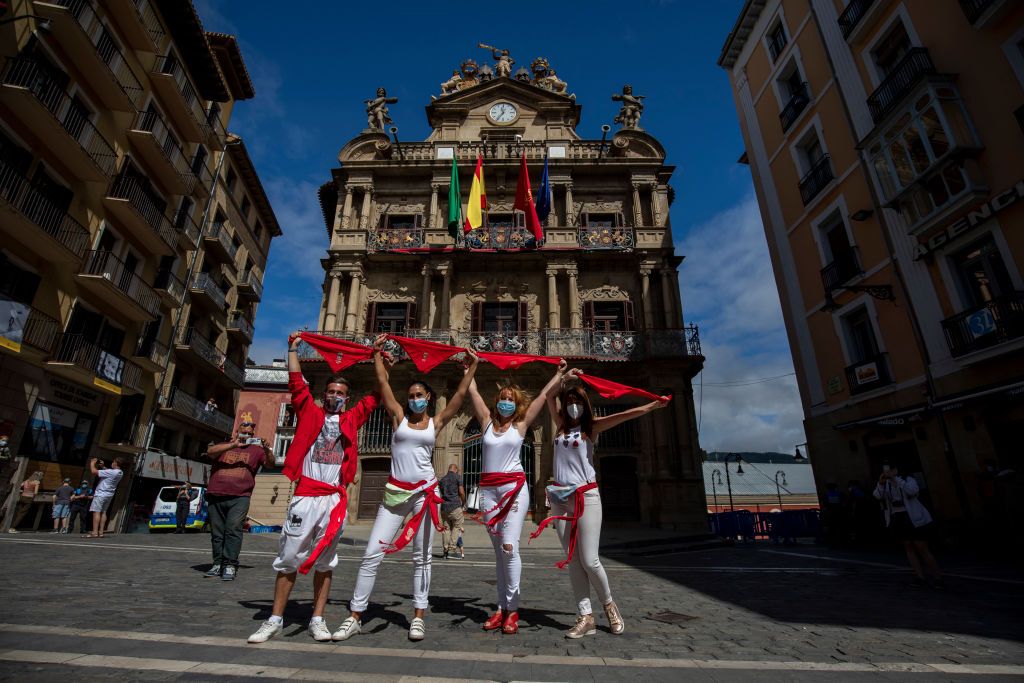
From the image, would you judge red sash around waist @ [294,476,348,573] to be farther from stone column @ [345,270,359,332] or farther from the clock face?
the clock face

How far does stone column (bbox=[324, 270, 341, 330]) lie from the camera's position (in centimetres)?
2030

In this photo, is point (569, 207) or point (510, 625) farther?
point (569, 207)

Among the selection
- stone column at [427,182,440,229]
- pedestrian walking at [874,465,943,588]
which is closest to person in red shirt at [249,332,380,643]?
pedestrian walking at [874,465,943,588]

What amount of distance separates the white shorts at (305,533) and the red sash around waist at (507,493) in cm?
120

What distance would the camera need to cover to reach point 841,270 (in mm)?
15695

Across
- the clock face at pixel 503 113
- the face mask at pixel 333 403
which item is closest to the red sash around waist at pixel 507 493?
the face mask at pixel 333 403

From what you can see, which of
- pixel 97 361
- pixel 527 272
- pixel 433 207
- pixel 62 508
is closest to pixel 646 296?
pixel 527 272

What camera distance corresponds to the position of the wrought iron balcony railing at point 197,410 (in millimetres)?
20461

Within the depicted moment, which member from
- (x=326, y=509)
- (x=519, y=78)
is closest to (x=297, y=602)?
(x=326, y=509)

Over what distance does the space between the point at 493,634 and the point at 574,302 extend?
668 inches

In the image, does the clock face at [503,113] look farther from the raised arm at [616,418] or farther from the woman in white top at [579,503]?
the woman in white top at [579,503]

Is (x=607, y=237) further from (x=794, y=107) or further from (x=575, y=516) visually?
(x=575, y=516)

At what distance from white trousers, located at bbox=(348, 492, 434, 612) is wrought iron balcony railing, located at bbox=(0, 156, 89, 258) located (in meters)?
14.1

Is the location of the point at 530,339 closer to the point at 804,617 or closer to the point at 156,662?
the point at 804,617
